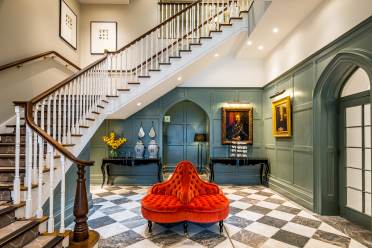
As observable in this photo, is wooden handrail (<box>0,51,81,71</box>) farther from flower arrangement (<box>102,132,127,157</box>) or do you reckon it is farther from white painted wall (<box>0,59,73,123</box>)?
flower arrangement (<box>102,132,127,157</box>)

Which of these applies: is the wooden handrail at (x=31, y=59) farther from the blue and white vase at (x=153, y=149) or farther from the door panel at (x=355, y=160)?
the door panel at (x=355, y=160)

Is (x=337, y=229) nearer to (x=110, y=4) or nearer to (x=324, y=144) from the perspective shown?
(x=324, y=144)

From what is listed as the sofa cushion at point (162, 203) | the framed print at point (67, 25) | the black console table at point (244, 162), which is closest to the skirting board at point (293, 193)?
the black console table at point (244, 162)

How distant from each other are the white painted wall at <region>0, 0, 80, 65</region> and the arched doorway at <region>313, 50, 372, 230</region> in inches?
213

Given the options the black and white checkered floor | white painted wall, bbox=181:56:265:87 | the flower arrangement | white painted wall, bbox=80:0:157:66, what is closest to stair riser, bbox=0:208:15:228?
the black and white checkered floor

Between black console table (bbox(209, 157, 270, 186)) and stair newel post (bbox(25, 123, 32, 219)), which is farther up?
stair newel post (bbox(25, 123, 32, 219))

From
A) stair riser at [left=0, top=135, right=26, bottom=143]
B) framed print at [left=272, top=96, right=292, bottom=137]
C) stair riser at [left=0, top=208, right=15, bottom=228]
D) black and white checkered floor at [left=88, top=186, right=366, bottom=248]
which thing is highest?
framed print at [left=272, top=96, right=292, bottom=137]

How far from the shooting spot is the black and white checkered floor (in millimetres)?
2896

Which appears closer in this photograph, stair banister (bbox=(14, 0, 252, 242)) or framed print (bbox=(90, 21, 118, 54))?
stair banister (bbox=(14, 0, 252, 242))

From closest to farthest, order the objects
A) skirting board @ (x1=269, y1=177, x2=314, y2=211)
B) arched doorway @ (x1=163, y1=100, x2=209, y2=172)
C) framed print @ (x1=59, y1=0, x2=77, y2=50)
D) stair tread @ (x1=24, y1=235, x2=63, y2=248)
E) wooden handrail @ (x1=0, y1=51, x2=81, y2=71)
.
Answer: stair tread @ (x1=24, y1=235, x2=63, y2=248) < wooden handrail @ (x1=0, y1=51, x2=81, y2=71) < skirting board @ (x1=269, y1=177, x2=314, y2=211) < framed print @ (x1=59, y1=0, x2=77, y2=50) < arched doorway @ (x1=163, y1=100, x2=209, y2=172)

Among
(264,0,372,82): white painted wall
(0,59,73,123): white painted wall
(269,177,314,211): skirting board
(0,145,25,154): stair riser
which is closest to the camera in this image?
(264,0,372,82): white painted wall

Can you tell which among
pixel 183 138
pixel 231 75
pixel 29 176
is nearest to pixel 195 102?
pixel 231 75

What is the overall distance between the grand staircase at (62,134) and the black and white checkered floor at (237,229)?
0.72 metres

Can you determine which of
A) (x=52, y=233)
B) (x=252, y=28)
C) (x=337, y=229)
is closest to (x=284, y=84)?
(x=252, y=28)
